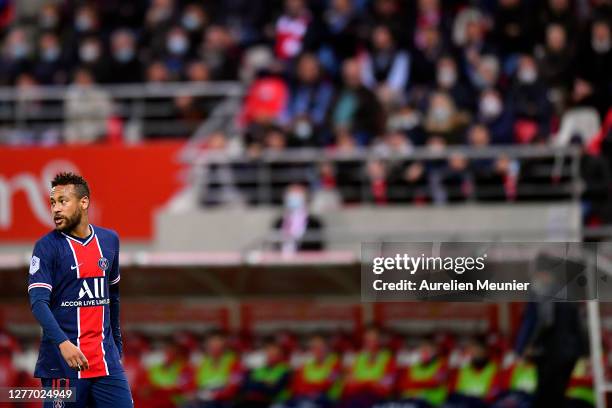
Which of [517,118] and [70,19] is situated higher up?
[70,19]

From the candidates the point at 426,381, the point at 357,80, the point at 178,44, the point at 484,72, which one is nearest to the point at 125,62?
the point at 178,44

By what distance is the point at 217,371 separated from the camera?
17.0 m

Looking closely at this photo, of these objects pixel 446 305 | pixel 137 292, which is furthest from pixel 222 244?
pixel 446 305

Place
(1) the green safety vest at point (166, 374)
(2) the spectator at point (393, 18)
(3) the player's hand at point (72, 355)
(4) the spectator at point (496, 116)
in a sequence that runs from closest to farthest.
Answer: (3) the player's hand at point (72, 355)
(4) the spectator at point (496, 116)
(1) the green safety vest at point (166, 374)
(2) the spectator at point (393, 18)

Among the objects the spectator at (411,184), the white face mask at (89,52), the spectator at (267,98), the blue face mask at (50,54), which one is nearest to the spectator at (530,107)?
the spectator at (411,184)

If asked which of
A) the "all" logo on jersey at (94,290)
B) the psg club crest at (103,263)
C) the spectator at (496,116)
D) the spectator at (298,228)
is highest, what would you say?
the spectator at (496,116)

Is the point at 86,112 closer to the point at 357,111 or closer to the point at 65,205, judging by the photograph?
the point at 357,111

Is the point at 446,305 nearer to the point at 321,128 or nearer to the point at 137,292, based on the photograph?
the point at 321,128

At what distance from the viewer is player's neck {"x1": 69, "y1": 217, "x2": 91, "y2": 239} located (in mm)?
7773

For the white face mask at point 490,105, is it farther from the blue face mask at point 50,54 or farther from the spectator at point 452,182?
the blue face mask at point 50,54

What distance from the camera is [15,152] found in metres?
18.0

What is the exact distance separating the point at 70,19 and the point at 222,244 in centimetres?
617

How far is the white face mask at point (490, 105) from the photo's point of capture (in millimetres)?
16766

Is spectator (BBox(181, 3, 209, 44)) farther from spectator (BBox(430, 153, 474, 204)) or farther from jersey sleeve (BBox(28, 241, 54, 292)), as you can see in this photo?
jersey sleeve (BBox(28, 241, 54, 292))
